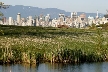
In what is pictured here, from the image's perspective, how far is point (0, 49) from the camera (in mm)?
25047

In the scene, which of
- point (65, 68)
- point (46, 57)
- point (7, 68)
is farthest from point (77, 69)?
point (7, 68)

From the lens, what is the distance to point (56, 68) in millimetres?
23891

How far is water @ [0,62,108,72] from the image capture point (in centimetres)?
2283

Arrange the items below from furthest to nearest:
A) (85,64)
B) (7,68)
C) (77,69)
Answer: (85,64), (77,69), (7,68)

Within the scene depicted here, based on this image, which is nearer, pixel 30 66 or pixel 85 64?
pixel 30 66

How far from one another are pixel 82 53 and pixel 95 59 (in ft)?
4.25

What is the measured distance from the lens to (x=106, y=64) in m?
26.1

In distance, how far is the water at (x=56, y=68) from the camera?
2283 centimetres

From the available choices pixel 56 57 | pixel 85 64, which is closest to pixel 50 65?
pixel 56 57

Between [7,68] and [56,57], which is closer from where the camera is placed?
[7,68]

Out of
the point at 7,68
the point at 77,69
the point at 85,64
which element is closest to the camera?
the point at 7,68

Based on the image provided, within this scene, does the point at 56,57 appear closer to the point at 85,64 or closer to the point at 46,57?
the point at 46,57

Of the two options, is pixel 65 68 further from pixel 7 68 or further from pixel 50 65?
pixel 7 68

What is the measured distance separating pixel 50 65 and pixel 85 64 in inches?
119
